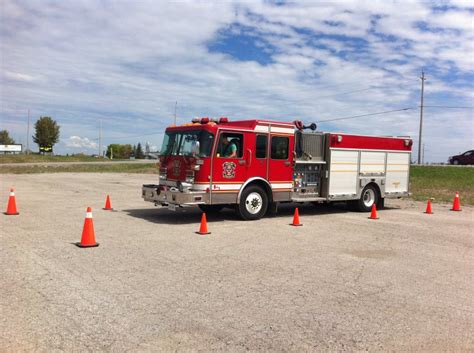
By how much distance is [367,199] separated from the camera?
16.0 meters

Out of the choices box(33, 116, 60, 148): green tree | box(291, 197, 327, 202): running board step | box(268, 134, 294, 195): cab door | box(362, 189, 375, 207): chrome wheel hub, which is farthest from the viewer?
box(33, 116, 60, 148): green tree

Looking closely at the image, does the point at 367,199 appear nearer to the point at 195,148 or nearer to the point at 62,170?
the point at 195,148

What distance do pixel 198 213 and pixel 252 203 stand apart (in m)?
2.26

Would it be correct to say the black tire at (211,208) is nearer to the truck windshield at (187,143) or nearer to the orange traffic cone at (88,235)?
the truck windshield at (187,143)

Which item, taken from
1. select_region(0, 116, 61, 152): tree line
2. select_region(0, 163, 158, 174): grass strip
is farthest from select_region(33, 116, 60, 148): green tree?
select_region(0, 163, 158, 174): grass strip

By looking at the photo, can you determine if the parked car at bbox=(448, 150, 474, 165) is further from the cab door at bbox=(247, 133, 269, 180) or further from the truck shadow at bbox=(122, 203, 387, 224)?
the cab door at bbox=(247, 133, 269, 180)

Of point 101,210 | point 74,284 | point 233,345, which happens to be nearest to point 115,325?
point 233,345

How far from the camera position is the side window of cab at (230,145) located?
39.5ft

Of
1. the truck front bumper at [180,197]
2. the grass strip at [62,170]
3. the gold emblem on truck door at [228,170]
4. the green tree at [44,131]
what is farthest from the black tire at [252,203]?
the green tree at [44,131]

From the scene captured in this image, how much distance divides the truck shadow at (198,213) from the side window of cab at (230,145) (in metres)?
1.90

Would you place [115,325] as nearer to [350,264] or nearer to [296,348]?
[296,348]

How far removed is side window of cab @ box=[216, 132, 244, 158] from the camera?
39.5 ft

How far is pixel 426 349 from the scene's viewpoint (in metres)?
4.38

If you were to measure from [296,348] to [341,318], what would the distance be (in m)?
1.05
